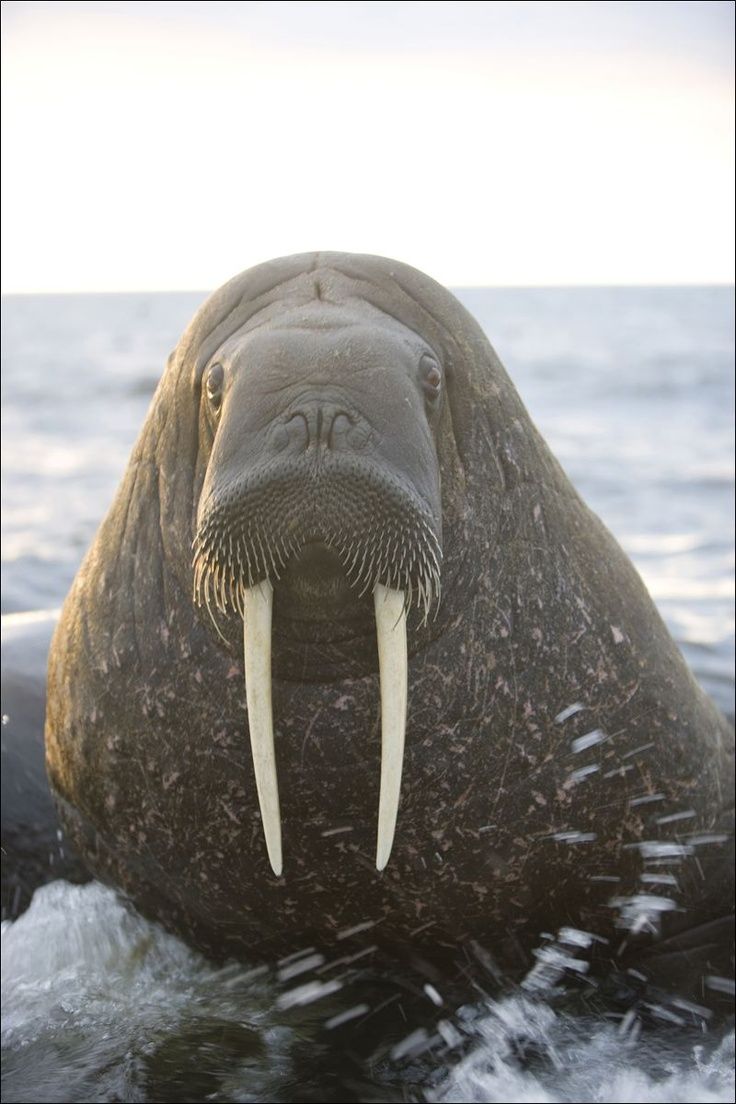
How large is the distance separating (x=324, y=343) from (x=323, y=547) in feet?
2.11

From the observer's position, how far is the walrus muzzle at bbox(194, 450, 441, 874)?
3508 millimetres

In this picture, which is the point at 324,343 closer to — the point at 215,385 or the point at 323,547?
the point at 215,385

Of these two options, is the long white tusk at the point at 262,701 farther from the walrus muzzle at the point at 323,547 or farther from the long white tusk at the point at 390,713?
the long white tusk at the point at 390,713

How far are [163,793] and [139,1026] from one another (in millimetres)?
762

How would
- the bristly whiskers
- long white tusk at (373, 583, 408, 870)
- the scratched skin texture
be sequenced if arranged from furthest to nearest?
the scratched skin texture → long white tusk at (373, 583, 408, 870) → the bristly whiskers

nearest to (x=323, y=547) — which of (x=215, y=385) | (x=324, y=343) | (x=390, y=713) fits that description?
(x=390, y=713)

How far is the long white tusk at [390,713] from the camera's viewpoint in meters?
3.73

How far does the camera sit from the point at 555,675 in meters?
4.31

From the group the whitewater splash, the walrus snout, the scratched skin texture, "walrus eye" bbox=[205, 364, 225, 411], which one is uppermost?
"walrus eye" bbox=[205, 364, 225, 411]

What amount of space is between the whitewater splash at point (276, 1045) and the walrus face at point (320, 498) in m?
0.82

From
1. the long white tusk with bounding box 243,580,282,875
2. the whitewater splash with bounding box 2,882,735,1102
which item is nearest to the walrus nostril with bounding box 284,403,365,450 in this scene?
the long white tusk with bounding box 243,580,282,875

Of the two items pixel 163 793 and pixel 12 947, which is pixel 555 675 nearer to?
pixel 163 793

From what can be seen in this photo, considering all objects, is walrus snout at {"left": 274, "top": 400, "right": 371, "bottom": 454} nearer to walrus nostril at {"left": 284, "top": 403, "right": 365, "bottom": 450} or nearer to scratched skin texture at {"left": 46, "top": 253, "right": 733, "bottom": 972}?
walrus nostril at {"left": 284, "top": 403, "right": 365, "bottom": 450}

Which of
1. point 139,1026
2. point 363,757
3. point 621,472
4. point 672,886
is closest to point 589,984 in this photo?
point 672,886
